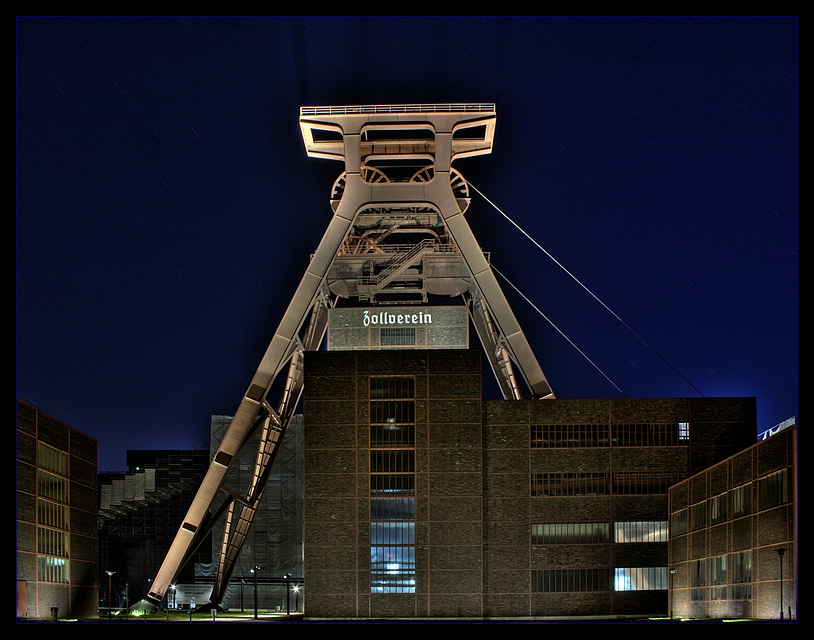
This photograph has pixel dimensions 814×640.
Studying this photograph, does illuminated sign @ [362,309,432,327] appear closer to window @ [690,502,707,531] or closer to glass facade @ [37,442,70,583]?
glass facade @ [37,442,70,583]

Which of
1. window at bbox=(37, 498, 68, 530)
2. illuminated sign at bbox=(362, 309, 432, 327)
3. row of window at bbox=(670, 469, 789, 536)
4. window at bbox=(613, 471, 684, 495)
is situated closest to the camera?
row of window at bbox=(670, 469, 789, 536)

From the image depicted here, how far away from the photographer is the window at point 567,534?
4662 cm

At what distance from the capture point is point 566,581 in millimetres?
46375

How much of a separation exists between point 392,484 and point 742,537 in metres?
15.9

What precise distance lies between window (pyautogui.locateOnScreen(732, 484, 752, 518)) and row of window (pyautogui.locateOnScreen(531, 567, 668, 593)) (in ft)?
37.4

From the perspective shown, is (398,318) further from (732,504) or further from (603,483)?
(732,504)

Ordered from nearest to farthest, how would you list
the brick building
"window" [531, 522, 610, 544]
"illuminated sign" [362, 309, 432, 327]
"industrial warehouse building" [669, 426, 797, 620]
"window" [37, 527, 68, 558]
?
1. "industrial warehouse building" [669, 426, 797, 620]
2. the brick building
3. "window" [37, 527, 68, 558]
4. "window" [531, 522, 610, 544]
5. "illuminated sign" [362, 309, 432, 327]

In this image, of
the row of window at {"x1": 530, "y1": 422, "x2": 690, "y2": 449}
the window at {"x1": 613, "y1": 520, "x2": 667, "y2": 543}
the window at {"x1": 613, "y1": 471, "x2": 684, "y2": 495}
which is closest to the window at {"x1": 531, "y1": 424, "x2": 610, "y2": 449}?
the row of window at {"x1": 530, "y1": 422, "x2": 690, "y2": 449}

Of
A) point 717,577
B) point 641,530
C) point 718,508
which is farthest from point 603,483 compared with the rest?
point 717,577

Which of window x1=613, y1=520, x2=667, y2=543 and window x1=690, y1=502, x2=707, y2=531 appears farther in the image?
window x1=613, y1=520, x2=667, y2=543

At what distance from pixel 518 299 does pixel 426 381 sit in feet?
79.2

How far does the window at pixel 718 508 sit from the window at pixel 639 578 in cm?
818

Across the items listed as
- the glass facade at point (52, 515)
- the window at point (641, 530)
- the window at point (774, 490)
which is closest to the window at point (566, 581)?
the window at point (641, 530)

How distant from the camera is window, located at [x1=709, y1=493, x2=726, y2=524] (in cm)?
3722
